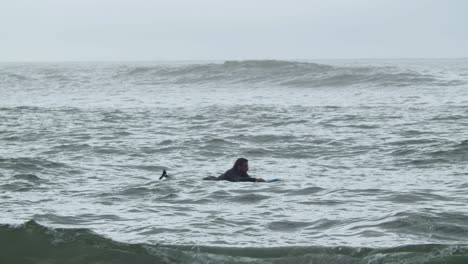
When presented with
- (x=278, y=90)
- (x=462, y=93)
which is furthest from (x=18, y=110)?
(x=462, y=93)

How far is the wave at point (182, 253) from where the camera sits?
27.0 feet

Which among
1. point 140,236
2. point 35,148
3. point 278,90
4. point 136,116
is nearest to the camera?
point 140,236

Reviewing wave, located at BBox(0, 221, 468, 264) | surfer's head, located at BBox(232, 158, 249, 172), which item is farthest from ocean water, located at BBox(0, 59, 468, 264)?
surfer's head, located at BBox(232, 158, 249, 172)

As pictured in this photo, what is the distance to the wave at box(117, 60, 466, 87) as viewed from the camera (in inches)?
1529

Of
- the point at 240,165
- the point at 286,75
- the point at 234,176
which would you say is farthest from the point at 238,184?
the point at 286,75

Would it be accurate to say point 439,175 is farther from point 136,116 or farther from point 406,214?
point 136,116

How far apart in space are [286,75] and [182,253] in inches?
1506

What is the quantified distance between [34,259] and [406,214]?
516cm

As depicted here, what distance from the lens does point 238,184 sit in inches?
520

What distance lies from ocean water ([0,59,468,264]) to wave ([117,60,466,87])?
23.7 ft

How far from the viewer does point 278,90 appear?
38.3 meters

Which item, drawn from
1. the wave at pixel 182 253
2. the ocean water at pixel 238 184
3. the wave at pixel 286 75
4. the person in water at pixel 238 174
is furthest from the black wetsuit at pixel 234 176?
the wave at pixel 286 75

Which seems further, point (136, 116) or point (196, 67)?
point (196, 67)

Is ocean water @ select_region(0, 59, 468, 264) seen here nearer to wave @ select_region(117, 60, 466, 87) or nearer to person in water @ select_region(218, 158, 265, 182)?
person in water @ select_region(218, 158, 265, 182)
